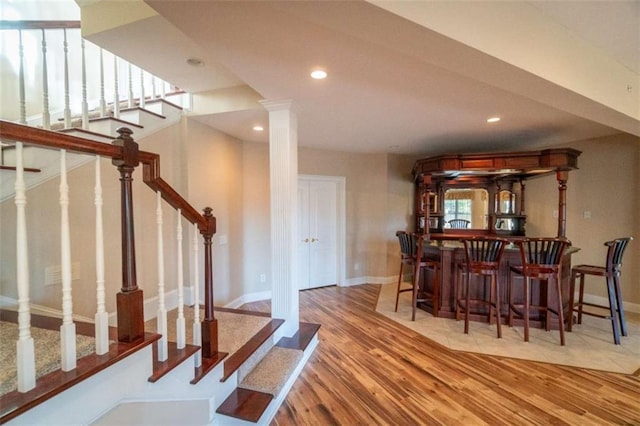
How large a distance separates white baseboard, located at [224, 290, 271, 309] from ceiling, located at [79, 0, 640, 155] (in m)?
2.35

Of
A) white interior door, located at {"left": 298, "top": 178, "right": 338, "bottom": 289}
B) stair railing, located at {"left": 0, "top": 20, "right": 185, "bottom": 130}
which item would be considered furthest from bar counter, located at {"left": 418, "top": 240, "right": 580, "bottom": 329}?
stair railing, located at {"left": 0, "top": 20, "right": 185, "bottom": 130}

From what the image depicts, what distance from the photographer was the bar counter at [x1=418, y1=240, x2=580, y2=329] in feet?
11.4

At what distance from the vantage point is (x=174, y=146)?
128 inches

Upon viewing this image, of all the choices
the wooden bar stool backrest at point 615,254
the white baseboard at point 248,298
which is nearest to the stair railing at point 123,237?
the white baseboard at point 248,298

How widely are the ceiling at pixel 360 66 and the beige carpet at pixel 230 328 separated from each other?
208cm

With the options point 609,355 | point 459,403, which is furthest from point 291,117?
point 609,355

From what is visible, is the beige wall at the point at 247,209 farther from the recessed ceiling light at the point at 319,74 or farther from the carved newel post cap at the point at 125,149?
the recessed ceiling light at the point at 319,74

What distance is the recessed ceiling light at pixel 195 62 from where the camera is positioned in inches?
100

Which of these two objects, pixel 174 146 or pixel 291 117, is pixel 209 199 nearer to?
pixel 174 146

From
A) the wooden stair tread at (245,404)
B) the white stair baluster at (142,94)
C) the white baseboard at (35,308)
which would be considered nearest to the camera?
the wooden stair tread at (245,404)

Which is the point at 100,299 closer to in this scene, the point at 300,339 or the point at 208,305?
the point at 208,305

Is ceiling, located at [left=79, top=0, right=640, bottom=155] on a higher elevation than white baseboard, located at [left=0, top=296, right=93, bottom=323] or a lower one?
higher

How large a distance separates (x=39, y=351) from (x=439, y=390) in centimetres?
253

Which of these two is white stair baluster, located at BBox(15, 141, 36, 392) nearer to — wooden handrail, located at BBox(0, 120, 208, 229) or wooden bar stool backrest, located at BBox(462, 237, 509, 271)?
wooden handrail, located at BBox(0, 120, 208, 229)
